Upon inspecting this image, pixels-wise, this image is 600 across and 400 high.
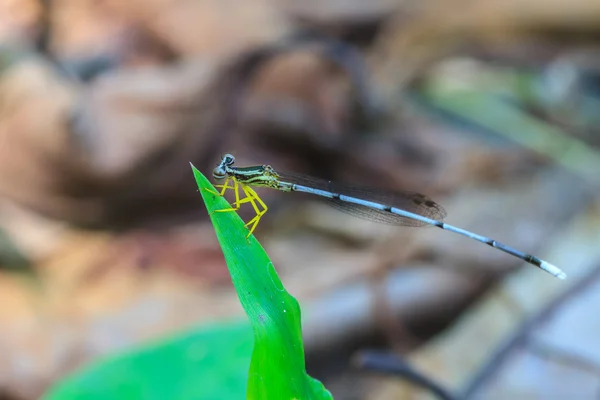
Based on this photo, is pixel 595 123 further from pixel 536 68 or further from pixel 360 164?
pixel 360 164

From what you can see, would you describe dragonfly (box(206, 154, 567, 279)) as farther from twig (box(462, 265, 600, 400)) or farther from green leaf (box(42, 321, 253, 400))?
green leaf (box(42, 321, 253, 400))

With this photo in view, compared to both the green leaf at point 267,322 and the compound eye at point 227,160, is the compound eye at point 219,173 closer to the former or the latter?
the compound eye at point 227,160

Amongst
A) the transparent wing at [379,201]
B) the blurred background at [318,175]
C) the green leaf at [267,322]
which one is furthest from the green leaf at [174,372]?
the transparent wing at [379,201]

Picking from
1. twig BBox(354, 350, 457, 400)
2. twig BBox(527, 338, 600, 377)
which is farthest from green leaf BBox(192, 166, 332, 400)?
twig BBox(527, 338, 600, 377)

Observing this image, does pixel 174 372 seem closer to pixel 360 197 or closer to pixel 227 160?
pixel 227 160

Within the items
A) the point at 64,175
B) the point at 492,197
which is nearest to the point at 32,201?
the point at 64,175
